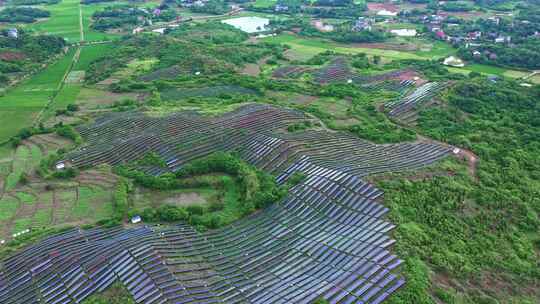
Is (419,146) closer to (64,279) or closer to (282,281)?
(282,281)

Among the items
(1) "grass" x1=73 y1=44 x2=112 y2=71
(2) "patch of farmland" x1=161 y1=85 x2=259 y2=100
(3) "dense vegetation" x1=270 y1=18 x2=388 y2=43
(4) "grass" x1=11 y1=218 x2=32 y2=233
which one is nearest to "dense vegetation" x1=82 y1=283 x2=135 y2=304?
(4) "grass" x1=11 y1=218 x2=32 y2=233

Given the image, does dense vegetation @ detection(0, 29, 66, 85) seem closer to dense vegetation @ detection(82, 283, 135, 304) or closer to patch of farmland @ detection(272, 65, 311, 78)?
patch of farmland @ detection(272, 65, 311, 78)

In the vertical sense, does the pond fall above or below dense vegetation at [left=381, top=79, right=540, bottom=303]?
above

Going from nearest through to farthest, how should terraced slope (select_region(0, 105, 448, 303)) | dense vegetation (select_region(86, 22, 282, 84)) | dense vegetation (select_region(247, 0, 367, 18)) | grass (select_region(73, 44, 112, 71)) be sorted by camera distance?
terraced slope (select_region(0, 105, 448, 303)) < dense vegetation (select_region(86, 22, 282, 84)) < grass (select_region(73, 44, 112, 71)) < dense vegetation (select_region(247, 0, 367, 18))

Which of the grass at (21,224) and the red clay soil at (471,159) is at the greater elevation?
the red clay soil at (471,159)

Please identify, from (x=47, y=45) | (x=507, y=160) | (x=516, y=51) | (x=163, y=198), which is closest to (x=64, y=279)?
(x=163, y=198)

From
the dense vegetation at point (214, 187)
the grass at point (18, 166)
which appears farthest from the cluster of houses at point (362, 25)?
the grass at point (18, 166)

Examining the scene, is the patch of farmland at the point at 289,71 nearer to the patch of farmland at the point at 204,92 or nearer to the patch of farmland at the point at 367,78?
the patch of farmland at the point at 367,78
